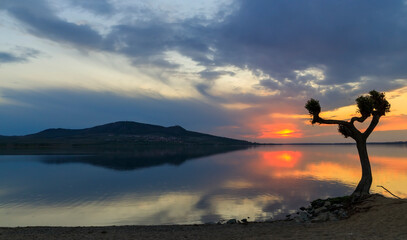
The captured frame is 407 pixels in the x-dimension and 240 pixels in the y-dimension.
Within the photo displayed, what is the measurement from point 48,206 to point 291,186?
34.4 meters

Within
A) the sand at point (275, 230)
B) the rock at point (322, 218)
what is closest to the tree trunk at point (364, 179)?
the sand at point (275, 230)

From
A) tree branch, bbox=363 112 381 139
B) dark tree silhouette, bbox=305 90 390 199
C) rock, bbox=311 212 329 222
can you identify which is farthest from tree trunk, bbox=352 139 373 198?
rock, bbox=311 212 329 222

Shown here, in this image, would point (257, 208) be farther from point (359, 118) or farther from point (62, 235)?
point (62, 235)

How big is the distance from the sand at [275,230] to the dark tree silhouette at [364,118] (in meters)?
4.87

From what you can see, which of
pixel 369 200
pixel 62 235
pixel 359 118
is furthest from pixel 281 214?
pixel 62 235

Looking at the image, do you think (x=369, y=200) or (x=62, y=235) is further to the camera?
(x=369, y=200)

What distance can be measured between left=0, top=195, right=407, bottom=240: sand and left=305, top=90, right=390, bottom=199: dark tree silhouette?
16.0 ft

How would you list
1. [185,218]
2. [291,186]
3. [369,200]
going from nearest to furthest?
[369,200], [185,218], [291,186]

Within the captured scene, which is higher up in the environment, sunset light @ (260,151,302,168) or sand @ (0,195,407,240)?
sand @ (0,195,407,240)

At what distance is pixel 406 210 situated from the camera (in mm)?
17656

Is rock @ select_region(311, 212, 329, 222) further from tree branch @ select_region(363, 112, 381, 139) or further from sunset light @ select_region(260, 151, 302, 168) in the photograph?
sunset light @ select_region(260, 151, 302, 168)

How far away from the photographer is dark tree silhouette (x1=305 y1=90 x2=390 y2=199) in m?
25.9

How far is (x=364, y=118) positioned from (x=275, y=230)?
51.2 ft

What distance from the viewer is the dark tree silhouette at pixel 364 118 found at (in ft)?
84.9
